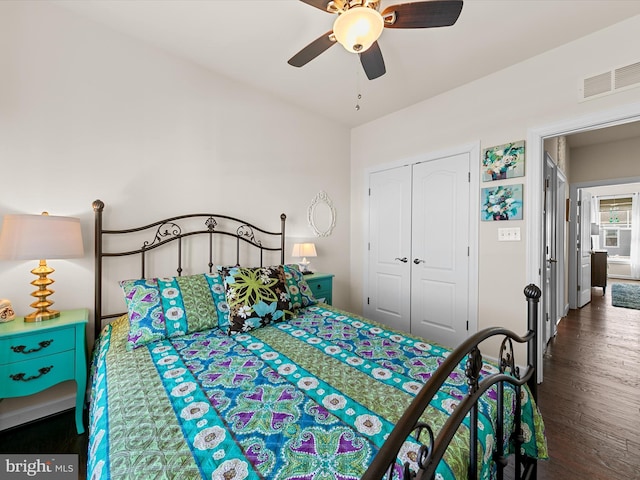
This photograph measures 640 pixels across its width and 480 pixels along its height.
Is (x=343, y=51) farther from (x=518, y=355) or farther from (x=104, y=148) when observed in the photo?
(x=518, y=355)

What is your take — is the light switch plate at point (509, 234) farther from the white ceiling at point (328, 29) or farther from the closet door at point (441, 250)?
the white ceiling at point (328, 29)

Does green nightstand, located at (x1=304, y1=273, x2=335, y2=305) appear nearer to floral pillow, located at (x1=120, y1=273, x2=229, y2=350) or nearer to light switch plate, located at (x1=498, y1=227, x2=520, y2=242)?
floral pillow, located at (x1=120, y1=273, x2=229, y2=350)

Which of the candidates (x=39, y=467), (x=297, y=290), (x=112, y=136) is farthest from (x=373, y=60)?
(x=39, y=467)

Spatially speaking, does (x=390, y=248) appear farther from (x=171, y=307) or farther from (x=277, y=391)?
(x=277, y=391)

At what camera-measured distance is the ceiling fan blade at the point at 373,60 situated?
177 cm

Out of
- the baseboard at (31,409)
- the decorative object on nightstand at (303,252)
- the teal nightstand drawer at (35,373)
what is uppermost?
the decorative object on nightstand at (303,252)

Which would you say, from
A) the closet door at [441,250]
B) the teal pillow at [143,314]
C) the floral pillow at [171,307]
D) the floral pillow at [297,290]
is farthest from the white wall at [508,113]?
the teal pillow at [143,314]

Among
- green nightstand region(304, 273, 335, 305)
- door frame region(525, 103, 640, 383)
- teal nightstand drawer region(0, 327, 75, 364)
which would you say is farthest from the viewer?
green nightstand region(304, 273, 335, 305)

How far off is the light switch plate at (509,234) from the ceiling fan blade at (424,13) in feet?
6.13

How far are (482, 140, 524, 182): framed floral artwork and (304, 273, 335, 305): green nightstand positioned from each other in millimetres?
1909

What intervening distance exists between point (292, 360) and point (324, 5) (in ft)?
6.14

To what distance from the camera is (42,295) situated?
179 cm

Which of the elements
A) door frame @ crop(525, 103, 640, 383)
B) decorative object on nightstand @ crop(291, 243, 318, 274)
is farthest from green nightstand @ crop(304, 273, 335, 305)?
door frame @ crop(525, 103, 640, 383)

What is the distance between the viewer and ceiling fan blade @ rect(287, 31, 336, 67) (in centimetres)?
167
